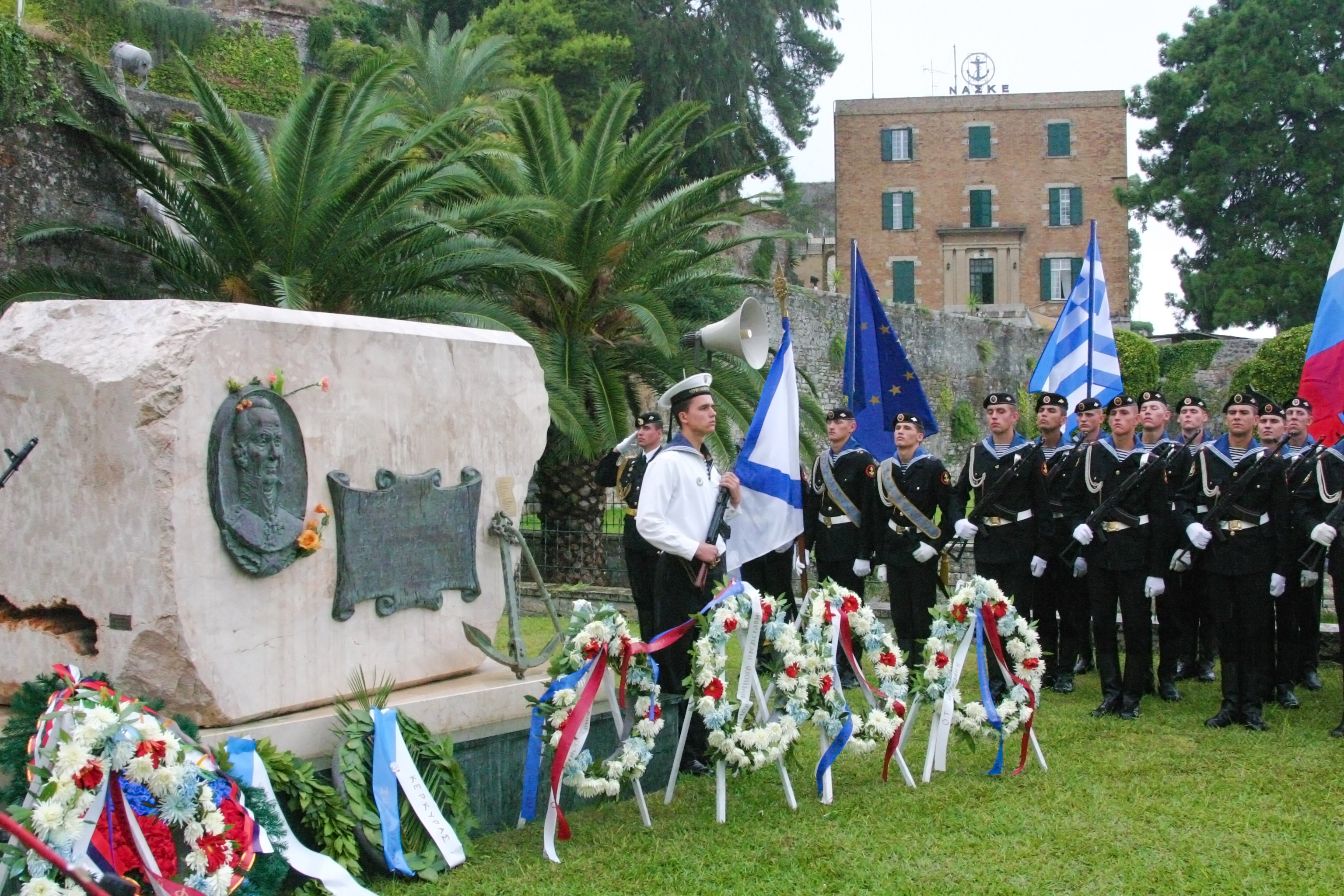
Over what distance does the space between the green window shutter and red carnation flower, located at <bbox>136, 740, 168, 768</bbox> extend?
1832 inches

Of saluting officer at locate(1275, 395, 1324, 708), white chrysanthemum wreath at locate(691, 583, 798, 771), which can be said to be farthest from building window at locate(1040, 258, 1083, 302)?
white chrysanthemum wreath at locate(691, 583, 798, 771)

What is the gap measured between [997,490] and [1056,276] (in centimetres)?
4138

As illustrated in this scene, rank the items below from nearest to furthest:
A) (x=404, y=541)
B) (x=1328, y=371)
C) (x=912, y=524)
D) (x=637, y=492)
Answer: (x=404, y=541), (x=1328, y=371), (x=912, y=524), (x=637, y=492)

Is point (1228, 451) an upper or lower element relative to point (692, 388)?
lower

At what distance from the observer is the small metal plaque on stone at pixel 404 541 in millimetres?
5262

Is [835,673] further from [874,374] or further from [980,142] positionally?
[980,142]

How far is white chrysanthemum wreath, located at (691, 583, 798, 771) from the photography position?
17.8ft

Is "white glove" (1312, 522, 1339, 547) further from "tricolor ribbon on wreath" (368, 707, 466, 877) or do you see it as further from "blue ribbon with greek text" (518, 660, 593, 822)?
"tricolor ribbon on wreath" (368, 707, 466, 877)

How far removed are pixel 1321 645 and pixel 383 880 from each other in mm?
7088

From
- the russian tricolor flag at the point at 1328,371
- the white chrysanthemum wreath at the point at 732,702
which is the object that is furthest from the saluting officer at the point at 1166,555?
the white chrysanthemum wreath at the point at 732,702

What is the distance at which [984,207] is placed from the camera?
47906 millimetres

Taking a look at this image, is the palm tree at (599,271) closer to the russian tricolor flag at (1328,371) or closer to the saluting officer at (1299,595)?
the saluting officer at (1299,595)

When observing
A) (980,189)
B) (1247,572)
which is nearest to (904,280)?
(980,189)

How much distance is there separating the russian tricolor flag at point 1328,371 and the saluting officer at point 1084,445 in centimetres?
127
